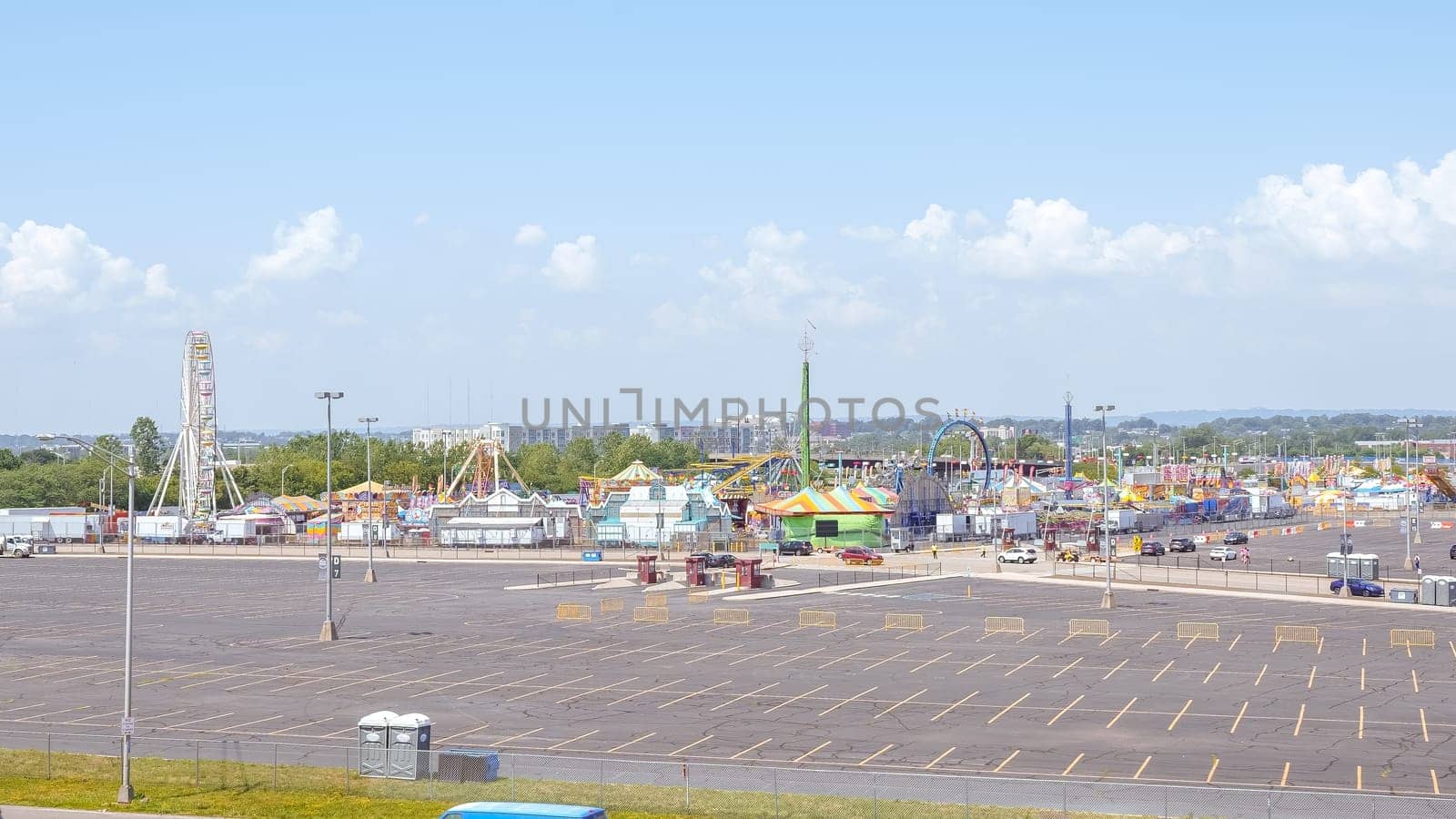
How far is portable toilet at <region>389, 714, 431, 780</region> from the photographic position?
3042 cm

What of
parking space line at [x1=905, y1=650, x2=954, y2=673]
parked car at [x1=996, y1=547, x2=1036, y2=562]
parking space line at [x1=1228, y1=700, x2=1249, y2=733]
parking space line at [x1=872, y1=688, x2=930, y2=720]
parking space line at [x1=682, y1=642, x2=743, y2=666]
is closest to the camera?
parking space line at [x1=1228, y1=700, x2=1249, y2=733]

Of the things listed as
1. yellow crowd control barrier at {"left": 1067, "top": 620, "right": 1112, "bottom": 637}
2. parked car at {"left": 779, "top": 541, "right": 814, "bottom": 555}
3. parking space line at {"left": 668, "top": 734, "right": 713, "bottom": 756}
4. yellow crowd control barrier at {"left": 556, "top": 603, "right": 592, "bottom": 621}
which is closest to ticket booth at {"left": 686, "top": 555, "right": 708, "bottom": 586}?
yellow crowd control barrier at {"left": 556, "top": 603, "right": 592, "bottom": 621}

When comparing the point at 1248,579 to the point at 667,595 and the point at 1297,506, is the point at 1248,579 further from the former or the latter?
the point at 1297,506

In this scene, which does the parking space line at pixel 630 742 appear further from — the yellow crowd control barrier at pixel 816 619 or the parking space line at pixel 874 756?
the yellow crowd control barrier at pixel 816 619

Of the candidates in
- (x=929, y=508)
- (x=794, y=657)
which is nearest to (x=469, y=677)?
(x=794, y=657)

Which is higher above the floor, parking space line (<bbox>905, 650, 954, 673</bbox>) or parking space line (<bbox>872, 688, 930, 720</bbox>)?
parking space line (<bbox>905, 650, 954, 673</bbox>)

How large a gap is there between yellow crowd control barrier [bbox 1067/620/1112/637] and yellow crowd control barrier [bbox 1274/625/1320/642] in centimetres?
614

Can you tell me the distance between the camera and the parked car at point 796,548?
10781cm

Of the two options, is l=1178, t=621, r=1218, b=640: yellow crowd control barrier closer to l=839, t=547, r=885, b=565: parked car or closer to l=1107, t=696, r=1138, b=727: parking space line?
l=1107, t=696, r=1138, b=727: parking space line

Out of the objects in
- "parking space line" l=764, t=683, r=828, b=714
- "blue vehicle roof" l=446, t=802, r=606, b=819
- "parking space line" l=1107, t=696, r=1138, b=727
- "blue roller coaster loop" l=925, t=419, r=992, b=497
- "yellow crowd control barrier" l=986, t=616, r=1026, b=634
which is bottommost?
"parking space line" l=1107, t=696, r=1138, b=727

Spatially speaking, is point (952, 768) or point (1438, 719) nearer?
point (952, 768)

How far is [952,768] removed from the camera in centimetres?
3192

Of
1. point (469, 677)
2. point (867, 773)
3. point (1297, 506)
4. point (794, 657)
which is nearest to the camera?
point (867, 773)

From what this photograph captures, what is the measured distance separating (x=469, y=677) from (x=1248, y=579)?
51.2m
